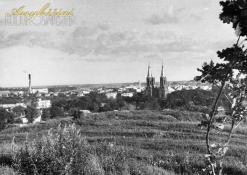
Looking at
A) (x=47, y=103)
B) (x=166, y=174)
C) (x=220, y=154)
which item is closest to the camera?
(x=220, y=154)

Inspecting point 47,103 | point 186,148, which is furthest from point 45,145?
point 47,103

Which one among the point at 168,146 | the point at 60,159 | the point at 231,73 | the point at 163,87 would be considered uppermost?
the point at 231,73

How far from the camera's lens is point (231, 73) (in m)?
3.58

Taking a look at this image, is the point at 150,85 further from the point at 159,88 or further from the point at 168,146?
the point at 168,146

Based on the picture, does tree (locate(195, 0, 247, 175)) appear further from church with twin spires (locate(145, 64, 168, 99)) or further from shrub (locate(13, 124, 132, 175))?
church with twin spires (locate(145, 64, 168, 99))

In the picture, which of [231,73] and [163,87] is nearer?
[231,73]

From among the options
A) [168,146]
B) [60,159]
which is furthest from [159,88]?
[60,159]

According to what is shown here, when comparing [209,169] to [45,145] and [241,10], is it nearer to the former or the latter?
[241,10]

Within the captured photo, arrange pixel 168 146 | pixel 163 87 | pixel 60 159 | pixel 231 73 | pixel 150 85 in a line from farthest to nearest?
pixel 150 85 < pixel 163 87 < pixel 168 146 < pixel 60 159 < pixel 231 73

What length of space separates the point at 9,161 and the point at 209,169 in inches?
244

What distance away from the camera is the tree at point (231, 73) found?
9.67 ft

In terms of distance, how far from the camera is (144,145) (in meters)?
12.7

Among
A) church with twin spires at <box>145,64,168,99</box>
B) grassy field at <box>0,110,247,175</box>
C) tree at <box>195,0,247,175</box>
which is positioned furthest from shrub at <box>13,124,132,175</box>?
church with twin spires at <box>145,64,168,99</box>

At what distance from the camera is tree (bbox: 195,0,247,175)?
2.95 metres
